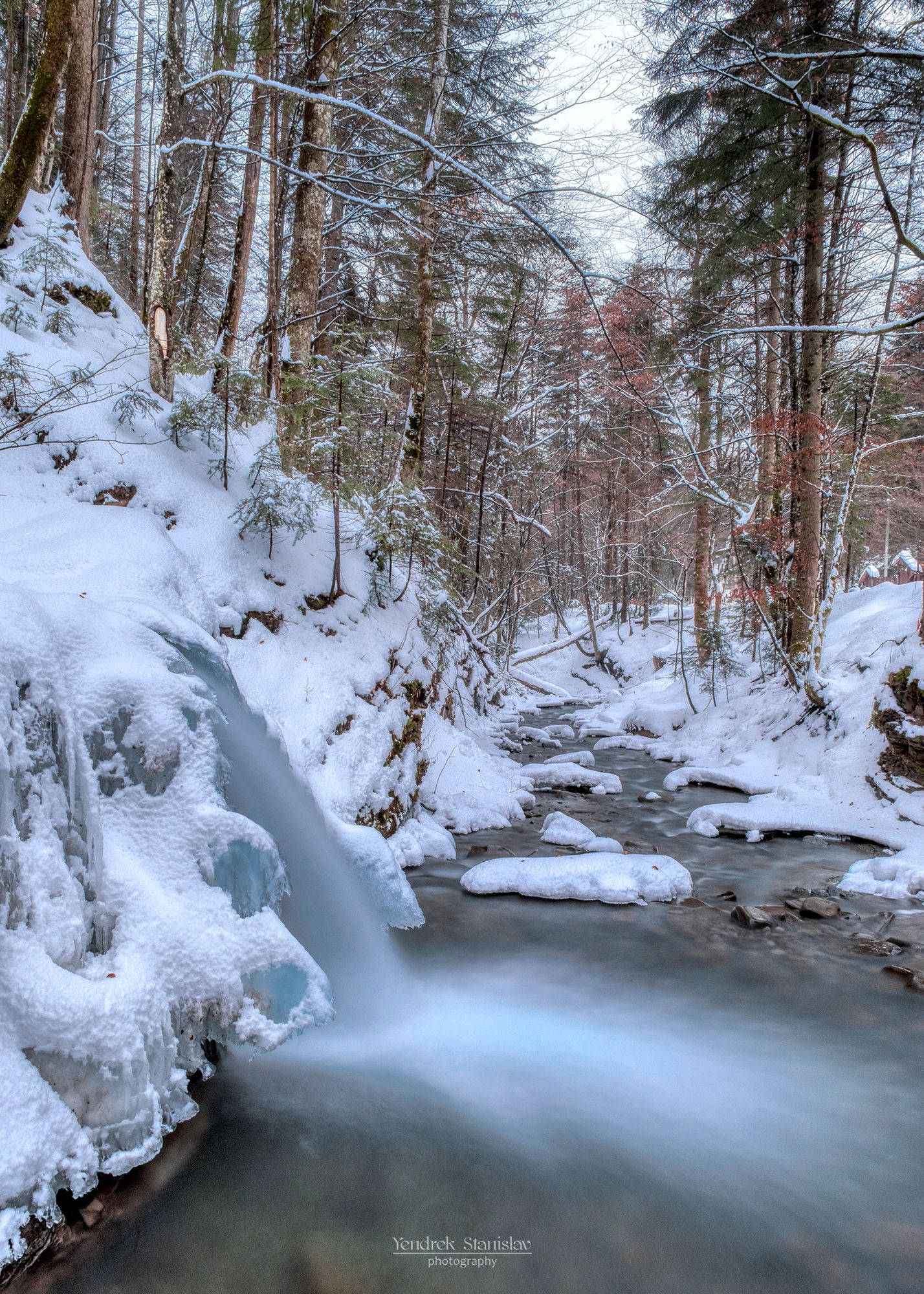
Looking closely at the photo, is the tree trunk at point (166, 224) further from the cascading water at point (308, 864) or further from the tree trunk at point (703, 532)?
the tree trunk at point (703, 532)

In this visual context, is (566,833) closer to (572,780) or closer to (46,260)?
(572,780)

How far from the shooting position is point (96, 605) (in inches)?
97.8

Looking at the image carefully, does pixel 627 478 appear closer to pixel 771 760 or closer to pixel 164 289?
pixel 771 760

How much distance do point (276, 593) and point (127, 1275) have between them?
3.72 metres

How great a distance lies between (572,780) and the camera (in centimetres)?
730

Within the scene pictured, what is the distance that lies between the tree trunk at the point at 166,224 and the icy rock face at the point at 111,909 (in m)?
3.39

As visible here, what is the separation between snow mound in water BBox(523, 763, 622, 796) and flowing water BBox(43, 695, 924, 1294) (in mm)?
3305

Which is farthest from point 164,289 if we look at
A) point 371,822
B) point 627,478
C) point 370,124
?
point 627,478

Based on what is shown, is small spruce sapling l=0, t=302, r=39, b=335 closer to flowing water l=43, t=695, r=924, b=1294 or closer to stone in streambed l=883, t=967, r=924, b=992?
flowing water l=43, t=695, r=924, b=1294

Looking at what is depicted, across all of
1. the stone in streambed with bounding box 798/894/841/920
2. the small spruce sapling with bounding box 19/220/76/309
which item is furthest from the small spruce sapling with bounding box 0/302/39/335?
the stone in streambed with bounding box 798/894/841/920

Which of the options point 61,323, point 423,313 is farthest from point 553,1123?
point 423,313

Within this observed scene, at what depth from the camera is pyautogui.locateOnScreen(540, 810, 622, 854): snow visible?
4.95 meters

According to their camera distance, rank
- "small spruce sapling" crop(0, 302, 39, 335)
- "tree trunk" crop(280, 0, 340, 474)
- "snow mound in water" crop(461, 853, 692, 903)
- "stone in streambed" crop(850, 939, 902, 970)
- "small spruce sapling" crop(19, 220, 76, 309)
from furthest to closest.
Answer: "tree trunk" crop(280, 0, 340, 474) < "small spruce sapling" crop(19, 220, 76, 309) < "small spruce sapling" crop(0, 302, 39, 335) < "snow mound in water" crop(461, 853, 692, 903) < "stone in streambed" crop(850, 939, 902, 970)

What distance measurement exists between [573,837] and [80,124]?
774 cm
